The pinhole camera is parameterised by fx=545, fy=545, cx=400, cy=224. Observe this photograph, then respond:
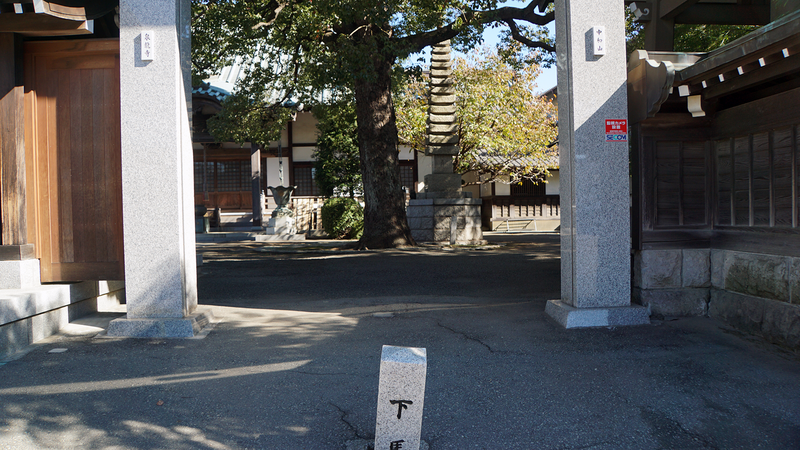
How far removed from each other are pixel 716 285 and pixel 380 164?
8968 millimetres

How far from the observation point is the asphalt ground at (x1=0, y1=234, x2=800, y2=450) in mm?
3396

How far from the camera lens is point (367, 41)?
11.2 meters

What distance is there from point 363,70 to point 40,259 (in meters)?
7.02

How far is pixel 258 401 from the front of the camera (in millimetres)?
3898

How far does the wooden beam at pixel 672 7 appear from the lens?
7.39 meters

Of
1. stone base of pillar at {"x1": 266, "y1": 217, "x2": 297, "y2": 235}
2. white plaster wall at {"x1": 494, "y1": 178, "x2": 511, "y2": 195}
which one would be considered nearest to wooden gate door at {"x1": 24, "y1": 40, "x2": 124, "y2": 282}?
stone base of pillar at {"x1": 266, "y1": 217, "x2": 297, "y2": 235}

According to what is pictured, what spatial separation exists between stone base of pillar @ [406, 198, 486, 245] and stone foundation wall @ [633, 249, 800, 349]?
30.0 feet

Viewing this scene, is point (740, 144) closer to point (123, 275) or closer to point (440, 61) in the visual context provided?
point (123, 275)

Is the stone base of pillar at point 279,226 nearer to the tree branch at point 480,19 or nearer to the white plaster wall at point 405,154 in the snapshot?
the white plaster wall at point 405,154

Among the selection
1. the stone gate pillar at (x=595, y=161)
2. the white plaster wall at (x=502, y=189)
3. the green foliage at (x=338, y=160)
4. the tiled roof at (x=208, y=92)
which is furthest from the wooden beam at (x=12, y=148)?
the white plaster wall at (x=502, y=189)

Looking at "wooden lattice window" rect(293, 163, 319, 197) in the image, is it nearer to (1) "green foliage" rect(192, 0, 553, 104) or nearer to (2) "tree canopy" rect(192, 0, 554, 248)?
(2) "tree canopy" rect(192, 0, 554, 248)

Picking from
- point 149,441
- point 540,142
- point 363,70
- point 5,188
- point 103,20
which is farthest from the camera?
point 540,142

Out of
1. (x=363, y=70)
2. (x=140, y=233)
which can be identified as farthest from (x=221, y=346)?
(x=363, y=70)

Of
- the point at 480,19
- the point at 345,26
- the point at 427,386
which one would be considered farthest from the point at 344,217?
the point at 427,386
